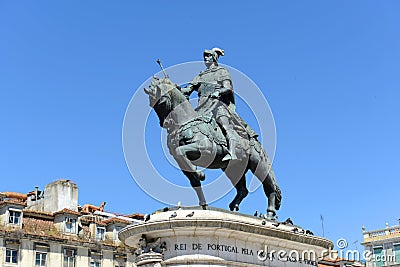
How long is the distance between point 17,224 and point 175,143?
109 ft

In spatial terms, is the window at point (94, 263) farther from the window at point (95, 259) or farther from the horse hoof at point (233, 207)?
the horse hoof at point (233, 207)

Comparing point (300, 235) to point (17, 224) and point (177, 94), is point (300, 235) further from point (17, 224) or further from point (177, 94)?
point (17, 224)

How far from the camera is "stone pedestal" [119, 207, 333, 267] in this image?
1748cm

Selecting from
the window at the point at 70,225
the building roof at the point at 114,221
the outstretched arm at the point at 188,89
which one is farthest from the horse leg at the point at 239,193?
the building roof at the point at 114,221

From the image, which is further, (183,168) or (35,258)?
(35,258)

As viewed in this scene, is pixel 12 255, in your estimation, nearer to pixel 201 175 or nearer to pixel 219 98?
pixel 219 98

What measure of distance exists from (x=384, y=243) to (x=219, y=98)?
2068 inches

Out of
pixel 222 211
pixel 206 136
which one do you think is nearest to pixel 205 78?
pixel 206 136

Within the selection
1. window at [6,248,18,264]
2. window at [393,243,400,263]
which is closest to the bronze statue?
window at [6,248,18,264]

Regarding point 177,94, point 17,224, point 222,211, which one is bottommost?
point 222,211

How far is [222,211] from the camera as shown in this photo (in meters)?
18.6

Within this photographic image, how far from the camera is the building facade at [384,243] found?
221 feet

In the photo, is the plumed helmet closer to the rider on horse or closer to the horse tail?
the rider on horse

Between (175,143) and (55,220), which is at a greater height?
(55,220)
